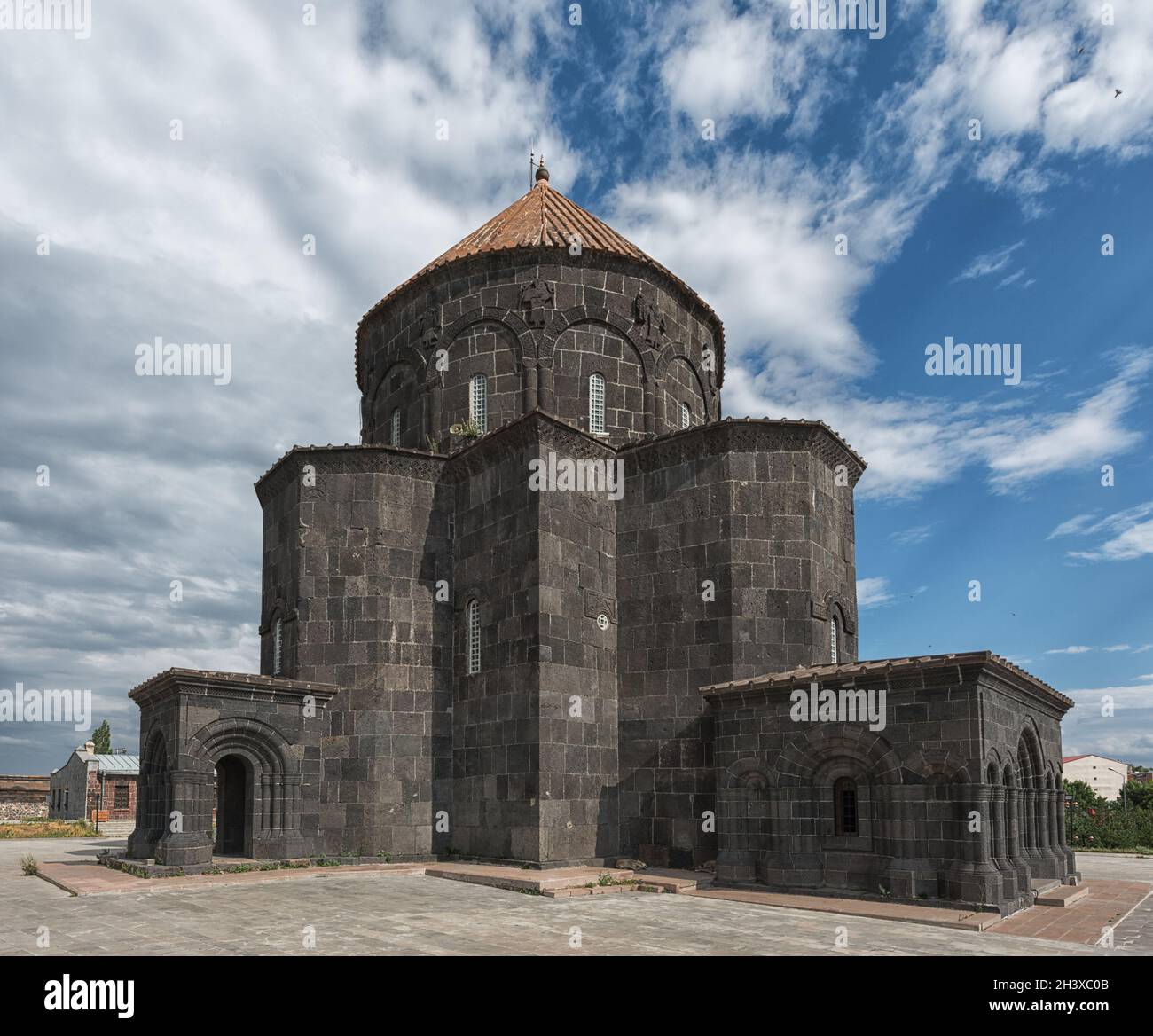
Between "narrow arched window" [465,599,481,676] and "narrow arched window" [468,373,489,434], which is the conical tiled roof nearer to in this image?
"narrow arched window" [468,373,489,434]

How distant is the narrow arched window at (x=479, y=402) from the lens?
24938 mm

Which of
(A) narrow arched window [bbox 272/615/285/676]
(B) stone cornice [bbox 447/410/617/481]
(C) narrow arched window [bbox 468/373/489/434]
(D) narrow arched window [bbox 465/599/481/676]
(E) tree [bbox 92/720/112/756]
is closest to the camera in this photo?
(B) stone cornice [bbox 447/410/617/481]

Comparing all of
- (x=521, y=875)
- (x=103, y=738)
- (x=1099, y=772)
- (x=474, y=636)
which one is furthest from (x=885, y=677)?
(x=1099, y=772)

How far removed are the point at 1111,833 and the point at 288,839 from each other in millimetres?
27558

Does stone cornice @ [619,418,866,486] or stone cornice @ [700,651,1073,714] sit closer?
stone cornice @ [700,651,1073,714]

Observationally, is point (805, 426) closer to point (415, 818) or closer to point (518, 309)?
point (518, 309)

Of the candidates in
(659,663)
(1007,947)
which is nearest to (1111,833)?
(659,663)

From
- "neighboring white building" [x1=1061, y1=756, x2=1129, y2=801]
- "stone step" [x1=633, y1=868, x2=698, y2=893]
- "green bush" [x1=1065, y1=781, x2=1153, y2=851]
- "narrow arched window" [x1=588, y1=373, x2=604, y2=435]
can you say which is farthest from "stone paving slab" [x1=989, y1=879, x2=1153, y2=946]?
"neighboring white building" [x1=1061, y1=756, x2=1129, y2=801]

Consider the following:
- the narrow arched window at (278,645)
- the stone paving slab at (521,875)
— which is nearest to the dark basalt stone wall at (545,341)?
the narrow arched window at (278,645)

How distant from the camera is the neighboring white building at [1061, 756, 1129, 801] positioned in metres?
97.6

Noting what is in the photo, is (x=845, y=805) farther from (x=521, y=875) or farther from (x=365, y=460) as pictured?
(x=365, y=460)

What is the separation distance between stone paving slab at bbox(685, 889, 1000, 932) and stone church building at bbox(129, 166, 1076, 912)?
77cm

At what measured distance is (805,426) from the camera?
2119 centimetres
